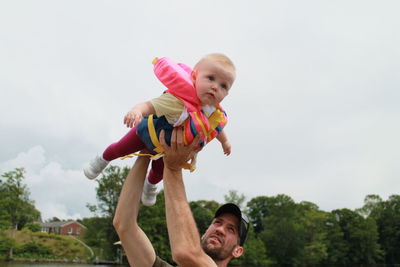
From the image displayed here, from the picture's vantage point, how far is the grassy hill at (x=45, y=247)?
48.3m

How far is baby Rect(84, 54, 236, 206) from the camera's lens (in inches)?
126

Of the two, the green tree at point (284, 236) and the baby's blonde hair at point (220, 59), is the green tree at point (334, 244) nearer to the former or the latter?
the green tree at point (284, 236)

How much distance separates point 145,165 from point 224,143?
889 mm

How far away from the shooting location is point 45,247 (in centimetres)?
5100

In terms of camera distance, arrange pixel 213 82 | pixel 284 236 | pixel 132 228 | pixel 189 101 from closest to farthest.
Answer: pixel 213 82 < pixel 189 101 < pixel 132 228 < pixel 284 236

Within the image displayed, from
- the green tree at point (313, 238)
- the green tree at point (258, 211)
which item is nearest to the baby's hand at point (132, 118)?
the green tree at point (313, 238)

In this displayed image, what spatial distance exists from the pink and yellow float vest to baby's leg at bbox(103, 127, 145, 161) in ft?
1.02

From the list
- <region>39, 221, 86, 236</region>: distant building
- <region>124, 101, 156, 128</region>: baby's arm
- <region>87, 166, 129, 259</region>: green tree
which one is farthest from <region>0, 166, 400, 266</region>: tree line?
<region>124, 101, 156, 128</region>: baby's arm

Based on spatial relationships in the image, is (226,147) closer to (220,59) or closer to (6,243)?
(220,59)

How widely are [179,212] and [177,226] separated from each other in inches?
4.6

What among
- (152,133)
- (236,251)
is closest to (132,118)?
(152,133)

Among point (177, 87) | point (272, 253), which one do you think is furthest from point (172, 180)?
point (272, 253)

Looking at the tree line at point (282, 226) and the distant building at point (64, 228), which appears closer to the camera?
the tree line at point (282, 226)

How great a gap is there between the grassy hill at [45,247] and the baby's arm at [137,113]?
164 feet
